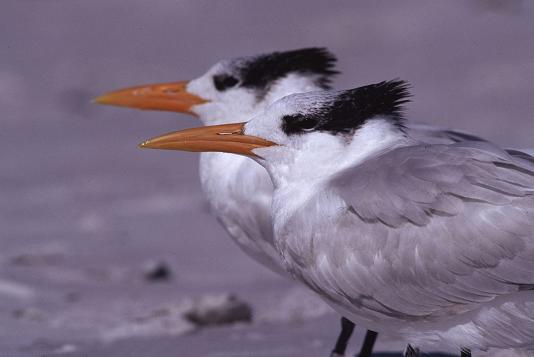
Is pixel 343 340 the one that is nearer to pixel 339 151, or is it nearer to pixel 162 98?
pixel 339 151

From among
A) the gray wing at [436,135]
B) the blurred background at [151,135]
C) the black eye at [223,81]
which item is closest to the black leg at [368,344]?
the blurred background at [151,135]

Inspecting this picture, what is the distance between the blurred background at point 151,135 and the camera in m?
6.43

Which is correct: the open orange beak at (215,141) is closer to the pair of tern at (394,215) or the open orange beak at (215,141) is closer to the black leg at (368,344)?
the pair of tern at (394,215)

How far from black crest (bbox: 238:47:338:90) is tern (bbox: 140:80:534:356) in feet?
4.23

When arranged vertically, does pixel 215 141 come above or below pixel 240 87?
below

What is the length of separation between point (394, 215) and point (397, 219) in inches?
0.8

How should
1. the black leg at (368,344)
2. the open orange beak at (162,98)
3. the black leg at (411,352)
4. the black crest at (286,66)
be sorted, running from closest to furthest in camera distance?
the black leg at (411,352) < the black leg at (368,344) < the black crest at (286,66) < the open orange beak at (162,98)

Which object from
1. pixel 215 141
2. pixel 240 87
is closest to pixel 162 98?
pixel 240 87

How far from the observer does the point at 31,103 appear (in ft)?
35.6

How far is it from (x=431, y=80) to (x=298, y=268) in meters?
6.18

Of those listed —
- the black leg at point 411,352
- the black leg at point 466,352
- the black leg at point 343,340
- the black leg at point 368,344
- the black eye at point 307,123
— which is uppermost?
the black eye at point 307,123

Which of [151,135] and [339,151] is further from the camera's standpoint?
[151,135]

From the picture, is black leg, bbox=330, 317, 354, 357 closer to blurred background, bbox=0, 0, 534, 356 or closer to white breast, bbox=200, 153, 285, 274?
blurred background, bbox=0, 0, 534, 356

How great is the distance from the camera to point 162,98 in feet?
20.9
